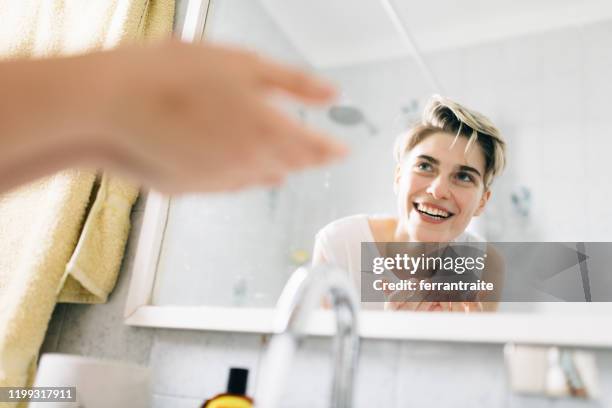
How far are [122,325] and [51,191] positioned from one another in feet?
1.00

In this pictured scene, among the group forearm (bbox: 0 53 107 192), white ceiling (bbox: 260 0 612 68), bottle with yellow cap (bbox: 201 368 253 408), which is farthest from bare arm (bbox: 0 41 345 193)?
white ceiling (bbox: 260 0 612 68)

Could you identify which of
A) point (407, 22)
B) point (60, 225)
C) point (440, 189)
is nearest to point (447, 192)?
point (440, 189)

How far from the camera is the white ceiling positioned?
97 centimetres

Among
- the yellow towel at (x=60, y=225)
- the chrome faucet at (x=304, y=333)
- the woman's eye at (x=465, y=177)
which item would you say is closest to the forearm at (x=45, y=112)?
the chrome faucet at (x=304, y=333)

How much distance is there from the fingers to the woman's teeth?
1.86 feet

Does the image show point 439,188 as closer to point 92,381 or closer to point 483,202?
point 483,202

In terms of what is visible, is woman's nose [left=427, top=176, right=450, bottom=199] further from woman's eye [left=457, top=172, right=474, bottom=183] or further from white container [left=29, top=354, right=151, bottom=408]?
white container [left=29, top=354, right=151, bottom=408]

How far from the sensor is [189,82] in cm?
31

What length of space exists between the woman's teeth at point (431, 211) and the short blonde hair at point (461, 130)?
83mm

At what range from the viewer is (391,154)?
963 millimetres

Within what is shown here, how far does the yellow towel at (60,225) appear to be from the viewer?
1.01 metres

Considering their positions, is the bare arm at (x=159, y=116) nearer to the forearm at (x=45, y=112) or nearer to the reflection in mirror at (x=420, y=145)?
the forearm at (x=45, y=112)

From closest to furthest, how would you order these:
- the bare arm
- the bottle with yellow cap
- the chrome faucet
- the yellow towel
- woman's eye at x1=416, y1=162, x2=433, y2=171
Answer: the bare arm, the chrome faucet, the bottle with yellow cap, woman's eye at x1=416, y1=162, x2=433, y2=171, the yellow towel

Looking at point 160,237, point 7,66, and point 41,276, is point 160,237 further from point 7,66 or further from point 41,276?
point 7,66
